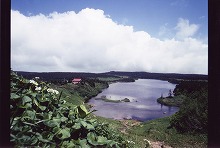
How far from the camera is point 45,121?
3.22m

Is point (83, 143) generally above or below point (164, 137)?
above

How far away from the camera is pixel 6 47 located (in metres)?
2.04

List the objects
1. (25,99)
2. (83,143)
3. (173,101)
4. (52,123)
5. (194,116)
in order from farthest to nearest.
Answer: (173,101) → (194,116) → (25,99) → (52,123) → (83,143)

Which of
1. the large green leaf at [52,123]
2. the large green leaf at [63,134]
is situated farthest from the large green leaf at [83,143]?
the large green leaf at [52,123]

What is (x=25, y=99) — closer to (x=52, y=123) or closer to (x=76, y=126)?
(x=52, y=123)

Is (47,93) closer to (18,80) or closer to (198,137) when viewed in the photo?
(18,80)

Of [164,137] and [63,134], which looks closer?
[63,134]

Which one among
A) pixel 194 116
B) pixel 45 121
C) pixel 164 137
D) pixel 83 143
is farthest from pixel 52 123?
pixel 194 116

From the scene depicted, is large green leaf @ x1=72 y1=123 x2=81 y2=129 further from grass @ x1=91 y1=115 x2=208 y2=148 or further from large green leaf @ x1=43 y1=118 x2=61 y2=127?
grass @ x1=91 y1=115 x2=208 y2=148

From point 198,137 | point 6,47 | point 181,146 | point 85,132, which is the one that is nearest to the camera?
point 6,47

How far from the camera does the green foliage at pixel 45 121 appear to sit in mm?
2911

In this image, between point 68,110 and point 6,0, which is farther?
point 68,110

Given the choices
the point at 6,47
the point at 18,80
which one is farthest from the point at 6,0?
the point at 18,80
